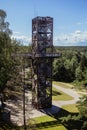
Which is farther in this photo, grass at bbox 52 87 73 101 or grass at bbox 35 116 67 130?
grass at bbox 52 87 73 101

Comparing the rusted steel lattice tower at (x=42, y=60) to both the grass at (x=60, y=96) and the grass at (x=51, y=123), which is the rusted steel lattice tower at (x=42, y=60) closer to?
the grass at (x=51, y=123)

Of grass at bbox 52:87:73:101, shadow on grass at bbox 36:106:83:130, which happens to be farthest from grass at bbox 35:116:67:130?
grass at bbox 52:87:73:101

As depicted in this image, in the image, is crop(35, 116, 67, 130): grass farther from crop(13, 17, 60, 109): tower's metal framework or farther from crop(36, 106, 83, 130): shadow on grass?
crop(13, 17, 60, 109): tower's metal framework

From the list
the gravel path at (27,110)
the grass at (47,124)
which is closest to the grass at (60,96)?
the gravel path at (27,110)

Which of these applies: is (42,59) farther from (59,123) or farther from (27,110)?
(59,123)

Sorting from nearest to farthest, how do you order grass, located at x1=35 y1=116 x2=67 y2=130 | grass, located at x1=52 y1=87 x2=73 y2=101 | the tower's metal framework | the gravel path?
grass, located at x1=35 y1=116 x2=67 y2=130 → the gravel path → the tower's metal framework → grass, located at x1=52 y1=87 x2=73 y2=101

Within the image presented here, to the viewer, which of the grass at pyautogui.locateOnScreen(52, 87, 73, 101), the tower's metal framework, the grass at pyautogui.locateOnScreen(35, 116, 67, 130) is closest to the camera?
the grass at pyautogui.locateOnScreen(35, 116, 67, 130)

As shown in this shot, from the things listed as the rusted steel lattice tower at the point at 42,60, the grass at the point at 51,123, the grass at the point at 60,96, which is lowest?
the grass at the point at 60,96

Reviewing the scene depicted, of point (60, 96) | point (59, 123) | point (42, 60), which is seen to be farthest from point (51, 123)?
point (60, 96)

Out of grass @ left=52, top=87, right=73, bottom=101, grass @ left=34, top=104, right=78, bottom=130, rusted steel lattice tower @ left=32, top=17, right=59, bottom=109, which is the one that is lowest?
grass @ left=52, top=87, right=73, bottom=101
